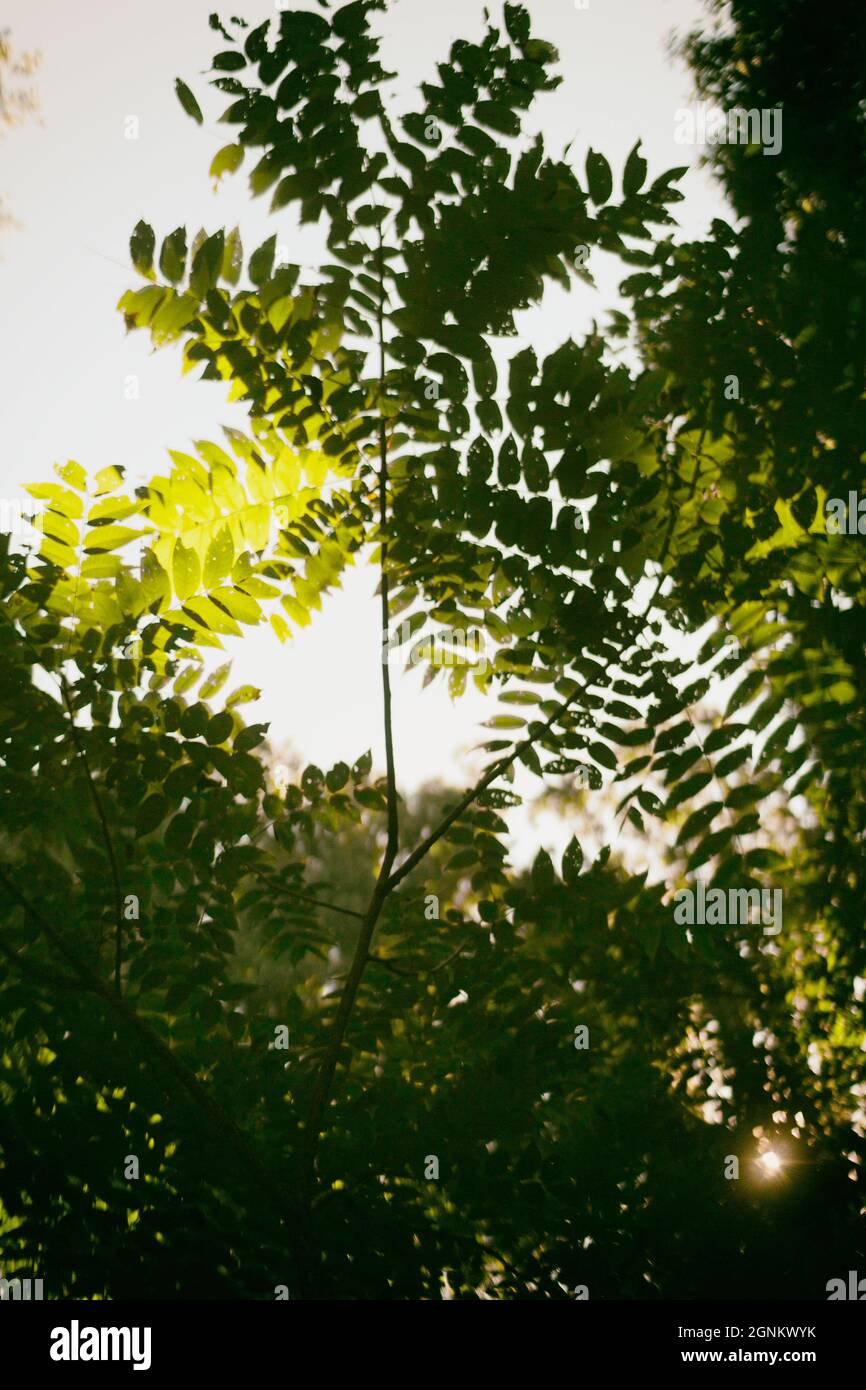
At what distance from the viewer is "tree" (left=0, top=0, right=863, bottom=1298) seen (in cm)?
199

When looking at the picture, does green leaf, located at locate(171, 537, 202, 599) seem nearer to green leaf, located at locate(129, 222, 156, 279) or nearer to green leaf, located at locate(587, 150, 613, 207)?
green leaf, located at locate(129, 222, 156, 279)

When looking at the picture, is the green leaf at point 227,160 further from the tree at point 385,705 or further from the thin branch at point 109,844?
the thin branch at point 109,844

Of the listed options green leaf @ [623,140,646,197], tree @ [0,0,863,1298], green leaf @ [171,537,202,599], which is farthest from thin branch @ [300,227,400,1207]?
green leaf @ [623,140,646,197]

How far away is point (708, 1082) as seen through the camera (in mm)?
4414

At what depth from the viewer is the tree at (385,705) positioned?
6.53 feet

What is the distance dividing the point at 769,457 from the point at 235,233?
1.48 meters

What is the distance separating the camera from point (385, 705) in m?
2.15

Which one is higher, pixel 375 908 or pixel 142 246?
pixel 142 246

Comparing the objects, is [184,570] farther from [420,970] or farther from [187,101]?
[420,970]

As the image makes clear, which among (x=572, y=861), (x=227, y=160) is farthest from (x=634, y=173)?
(x=572, y=861)

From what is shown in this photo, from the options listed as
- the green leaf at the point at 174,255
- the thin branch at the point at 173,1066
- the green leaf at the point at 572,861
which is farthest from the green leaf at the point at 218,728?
the green leaf at the point at 174,255

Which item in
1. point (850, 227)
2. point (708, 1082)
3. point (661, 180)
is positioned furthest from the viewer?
point (850, 227)
